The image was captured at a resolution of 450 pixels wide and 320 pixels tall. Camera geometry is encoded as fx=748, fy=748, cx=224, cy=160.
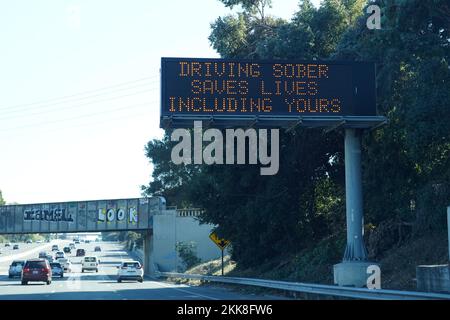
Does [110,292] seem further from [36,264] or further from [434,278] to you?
[434,278]

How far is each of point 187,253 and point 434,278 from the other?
149ft

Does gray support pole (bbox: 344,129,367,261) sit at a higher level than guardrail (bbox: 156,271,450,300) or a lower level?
higher

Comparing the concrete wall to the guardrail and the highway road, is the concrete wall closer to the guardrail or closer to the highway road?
the highway road

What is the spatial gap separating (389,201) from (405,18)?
26.9ft

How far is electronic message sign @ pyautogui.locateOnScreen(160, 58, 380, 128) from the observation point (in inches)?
990

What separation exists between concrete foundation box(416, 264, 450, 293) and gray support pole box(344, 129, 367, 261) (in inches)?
204

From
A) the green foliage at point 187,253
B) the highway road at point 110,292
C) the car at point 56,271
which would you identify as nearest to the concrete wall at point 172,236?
the green foliage at point 187,253

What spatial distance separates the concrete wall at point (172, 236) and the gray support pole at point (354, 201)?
40.9 m

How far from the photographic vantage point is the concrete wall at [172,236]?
2702 inches

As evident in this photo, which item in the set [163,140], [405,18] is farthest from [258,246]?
[163,140]

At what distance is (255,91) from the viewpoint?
25516mm

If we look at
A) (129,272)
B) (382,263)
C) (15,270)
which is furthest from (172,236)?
(382,263)

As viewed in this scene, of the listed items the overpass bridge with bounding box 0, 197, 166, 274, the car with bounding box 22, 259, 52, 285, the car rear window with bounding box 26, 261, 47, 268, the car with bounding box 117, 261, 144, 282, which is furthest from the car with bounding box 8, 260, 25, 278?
the overpass bridge with bounding box 0, 197, 166, 274

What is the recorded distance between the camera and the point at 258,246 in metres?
42.2
